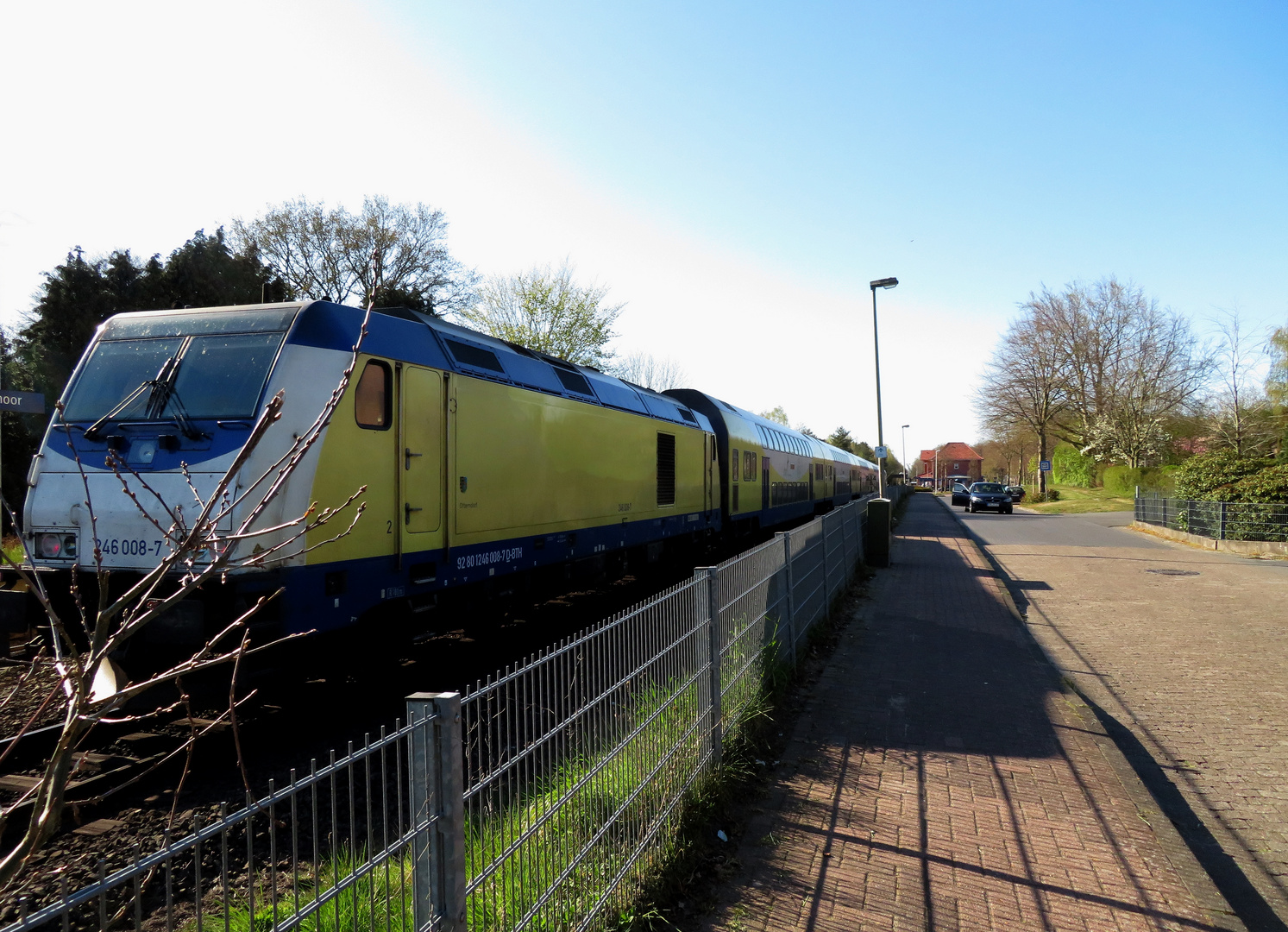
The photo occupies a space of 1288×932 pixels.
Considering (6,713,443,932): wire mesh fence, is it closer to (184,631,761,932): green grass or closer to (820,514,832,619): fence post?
(184,631,761,932): green grass

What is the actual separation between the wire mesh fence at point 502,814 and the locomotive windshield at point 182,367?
2.78 m

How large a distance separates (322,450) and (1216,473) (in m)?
22.8

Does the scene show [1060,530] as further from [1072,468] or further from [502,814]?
[1072,468]

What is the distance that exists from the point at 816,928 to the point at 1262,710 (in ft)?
18.0

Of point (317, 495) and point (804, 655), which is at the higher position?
point (317, 495)

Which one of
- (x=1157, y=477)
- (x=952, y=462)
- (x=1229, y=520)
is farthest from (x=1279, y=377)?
(x=952, y=462)

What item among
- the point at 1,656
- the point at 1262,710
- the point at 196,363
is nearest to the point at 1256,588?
the point at 1262,710

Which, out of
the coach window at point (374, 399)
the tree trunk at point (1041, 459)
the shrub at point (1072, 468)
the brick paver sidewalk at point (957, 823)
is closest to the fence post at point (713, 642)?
the brick paver sidewalk at point (957, 823)

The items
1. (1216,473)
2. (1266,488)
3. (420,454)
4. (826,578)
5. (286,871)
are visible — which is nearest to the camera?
(286,871)

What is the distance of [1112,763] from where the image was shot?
17.3ft

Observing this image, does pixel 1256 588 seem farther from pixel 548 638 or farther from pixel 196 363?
pixel 196 363

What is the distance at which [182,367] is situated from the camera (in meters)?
5.75

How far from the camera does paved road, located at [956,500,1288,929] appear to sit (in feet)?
14.7

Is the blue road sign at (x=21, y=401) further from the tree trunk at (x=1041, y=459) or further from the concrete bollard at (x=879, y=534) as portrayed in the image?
the tree trunk at (x=1041, y=459)
